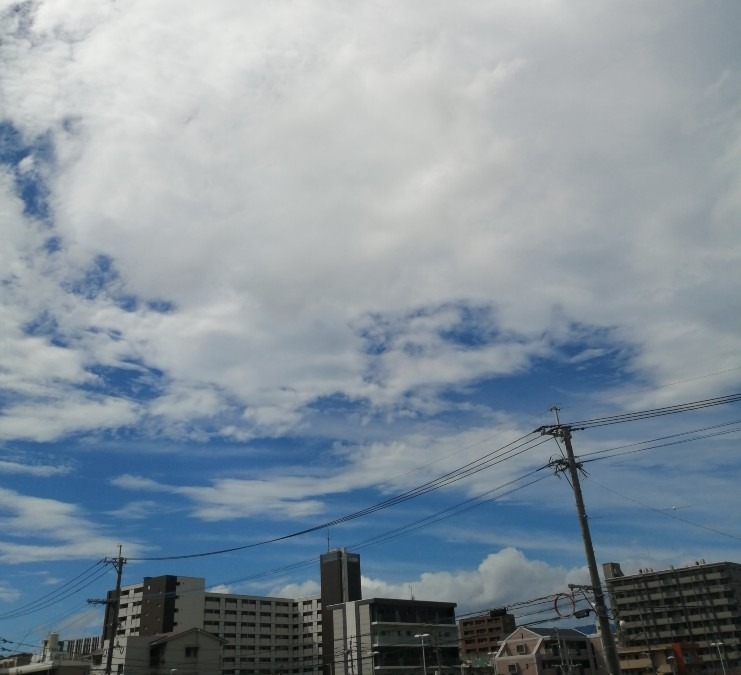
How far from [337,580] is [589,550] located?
329ft

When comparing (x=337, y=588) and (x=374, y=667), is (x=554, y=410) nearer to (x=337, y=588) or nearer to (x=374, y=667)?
(x=374, y=667)

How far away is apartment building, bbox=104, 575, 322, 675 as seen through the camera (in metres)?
113

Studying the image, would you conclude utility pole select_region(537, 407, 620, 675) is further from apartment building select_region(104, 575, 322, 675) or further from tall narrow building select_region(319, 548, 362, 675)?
apartment building select_region(104, 575, 322, 675)

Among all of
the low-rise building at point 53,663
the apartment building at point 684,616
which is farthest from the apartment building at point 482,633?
the low-rise building at point 53,663

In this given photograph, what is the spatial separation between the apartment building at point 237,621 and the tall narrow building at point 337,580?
8791 mm

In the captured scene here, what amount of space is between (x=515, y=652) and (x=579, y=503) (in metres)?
92.6

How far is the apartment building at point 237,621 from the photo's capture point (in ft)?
370

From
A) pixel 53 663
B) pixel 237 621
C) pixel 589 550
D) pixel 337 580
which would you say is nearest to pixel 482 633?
pixel 337 580

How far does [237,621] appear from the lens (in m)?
120

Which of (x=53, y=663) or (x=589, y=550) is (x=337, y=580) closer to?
(x=53, y=663)

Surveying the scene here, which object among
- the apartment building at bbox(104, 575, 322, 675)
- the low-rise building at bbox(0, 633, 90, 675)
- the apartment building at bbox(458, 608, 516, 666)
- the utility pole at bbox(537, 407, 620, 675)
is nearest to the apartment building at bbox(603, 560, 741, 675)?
the apartment building at bbox(458, 608, 516, 666)

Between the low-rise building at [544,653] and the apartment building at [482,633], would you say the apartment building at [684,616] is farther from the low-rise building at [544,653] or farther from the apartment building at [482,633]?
the apartment building at [482,633]

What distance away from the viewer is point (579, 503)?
25406 mm

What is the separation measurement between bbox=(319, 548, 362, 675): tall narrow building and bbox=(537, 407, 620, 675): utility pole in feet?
310
